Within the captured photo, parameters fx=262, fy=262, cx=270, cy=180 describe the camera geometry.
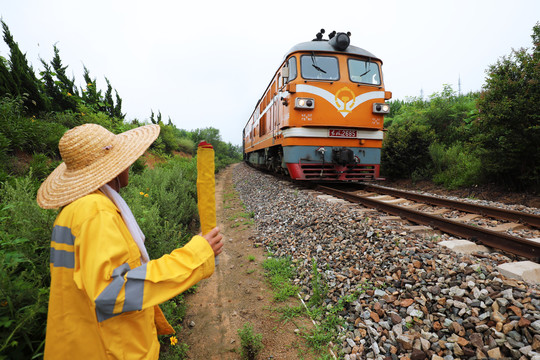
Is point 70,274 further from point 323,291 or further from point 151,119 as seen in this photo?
point 151,119

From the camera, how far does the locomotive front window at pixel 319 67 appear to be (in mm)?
7027

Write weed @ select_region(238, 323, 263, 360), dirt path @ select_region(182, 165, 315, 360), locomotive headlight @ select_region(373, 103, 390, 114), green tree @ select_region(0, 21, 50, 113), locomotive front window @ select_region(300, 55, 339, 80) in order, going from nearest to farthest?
weed @ select_region(238, 323, 263, 360)
dirt path @ select_region(182, 165, 315, 360)
locomotive front window @ select_region(300, 55, 339, 80)
locomotive headlight @ select_region(373, 103, 390, 114)
green tree @ select_region(0, 21, 50, 113)

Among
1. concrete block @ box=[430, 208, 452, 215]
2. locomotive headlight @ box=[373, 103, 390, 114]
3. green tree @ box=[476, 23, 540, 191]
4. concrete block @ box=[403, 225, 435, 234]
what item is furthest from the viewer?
locomotive headlight @ box=[373, 103, 390, 114]

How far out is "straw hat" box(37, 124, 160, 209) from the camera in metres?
1.22

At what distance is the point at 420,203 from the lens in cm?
596

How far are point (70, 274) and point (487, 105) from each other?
31.5ft

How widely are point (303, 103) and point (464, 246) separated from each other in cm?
473

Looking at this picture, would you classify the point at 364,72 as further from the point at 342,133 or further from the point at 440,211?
the point at 440,211

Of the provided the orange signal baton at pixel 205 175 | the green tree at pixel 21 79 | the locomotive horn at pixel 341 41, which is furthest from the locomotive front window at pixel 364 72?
the green tree at pixel 21 79

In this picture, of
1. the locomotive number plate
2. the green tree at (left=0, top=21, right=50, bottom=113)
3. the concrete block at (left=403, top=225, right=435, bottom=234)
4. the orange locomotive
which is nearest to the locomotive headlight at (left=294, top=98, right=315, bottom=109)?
the orange locomotive

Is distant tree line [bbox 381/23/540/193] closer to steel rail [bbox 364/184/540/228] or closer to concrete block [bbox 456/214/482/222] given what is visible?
steel rail [bbox 364/184/540/228]

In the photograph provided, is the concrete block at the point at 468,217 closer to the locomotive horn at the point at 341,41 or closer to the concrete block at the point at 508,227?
the concrete block at the point at 508,227

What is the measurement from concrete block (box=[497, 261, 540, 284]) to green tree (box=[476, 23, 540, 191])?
5657 mm

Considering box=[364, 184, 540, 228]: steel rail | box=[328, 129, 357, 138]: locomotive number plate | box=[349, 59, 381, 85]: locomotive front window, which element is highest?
box=[349, 59, 381, 85]: locomotive front window
